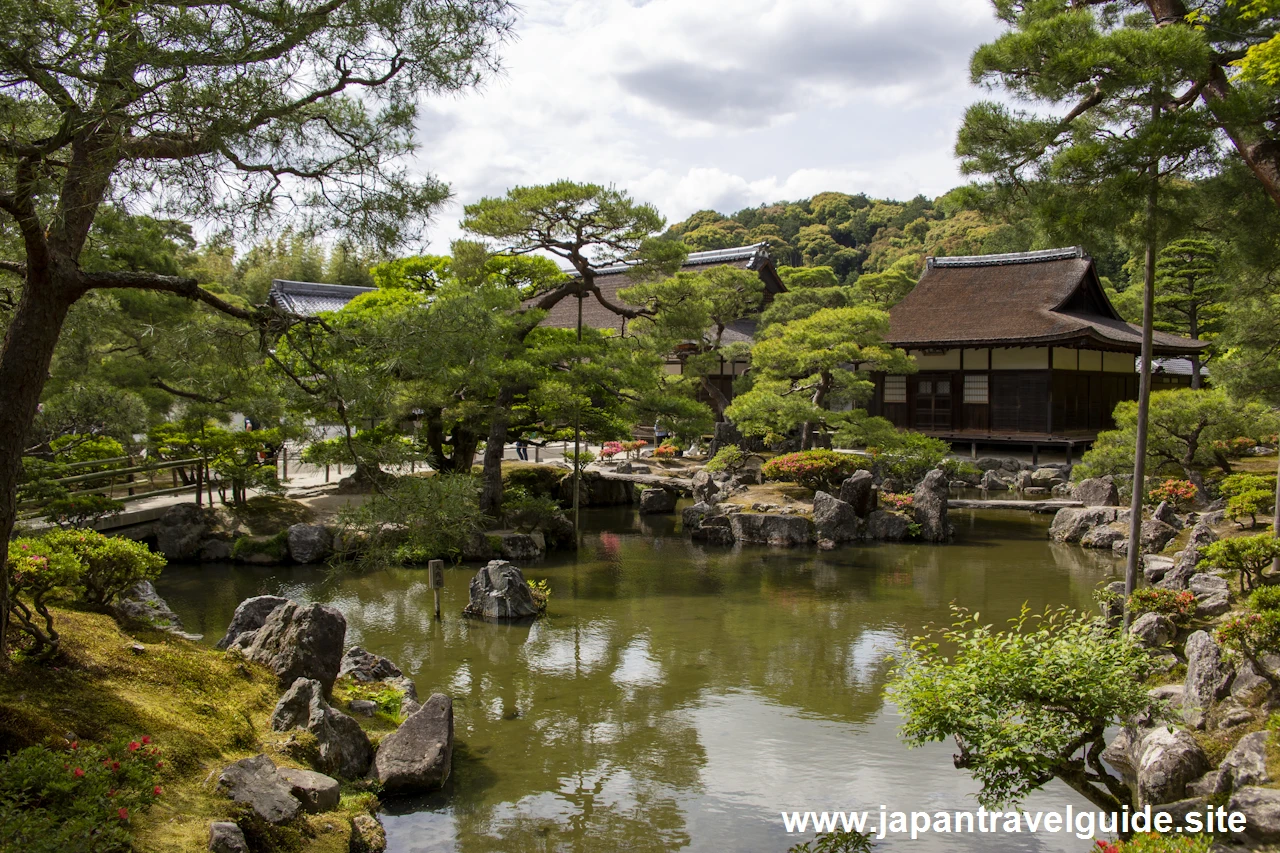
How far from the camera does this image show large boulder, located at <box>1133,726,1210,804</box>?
19.3 feet

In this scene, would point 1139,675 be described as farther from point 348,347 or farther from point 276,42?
point 276,42

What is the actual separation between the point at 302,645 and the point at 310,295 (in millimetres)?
26247

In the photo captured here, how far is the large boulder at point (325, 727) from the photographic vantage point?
6434mm

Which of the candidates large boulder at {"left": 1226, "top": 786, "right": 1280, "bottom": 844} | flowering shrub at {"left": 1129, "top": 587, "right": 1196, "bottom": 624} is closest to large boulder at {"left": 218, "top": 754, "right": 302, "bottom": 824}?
large boulder at {"left": 1226, "top": 786, "right": 1280, "bottom": 844}

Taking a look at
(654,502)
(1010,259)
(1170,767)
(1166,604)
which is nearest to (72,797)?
(1170,767)

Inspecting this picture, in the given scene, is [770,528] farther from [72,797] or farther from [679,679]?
[72,797]

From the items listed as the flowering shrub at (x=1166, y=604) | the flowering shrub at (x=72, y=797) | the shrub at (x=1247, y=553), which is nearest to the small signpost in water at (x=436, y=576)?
the flowering shrub at (x=72, y=797)

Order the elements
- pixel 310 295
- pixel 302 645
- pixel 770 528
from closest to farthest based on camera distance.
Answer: pixel 302 645
pixel 770 528
pixel 310 295

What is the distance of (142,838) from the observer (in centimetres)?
439

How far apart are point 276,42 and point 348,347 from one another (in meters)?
1.92

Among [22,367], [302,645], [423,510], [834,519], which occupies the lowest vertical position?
[302,645]

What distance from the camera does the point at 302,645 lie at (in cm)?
739

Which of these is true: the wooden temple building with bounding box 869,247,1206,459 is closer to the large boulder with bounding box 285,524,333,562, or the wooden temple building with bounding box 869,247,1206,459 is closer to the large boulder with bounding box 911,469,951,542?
the large boulder with bounding box 911,469,951,542

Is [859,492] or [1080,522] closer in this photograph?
[1080,522]
